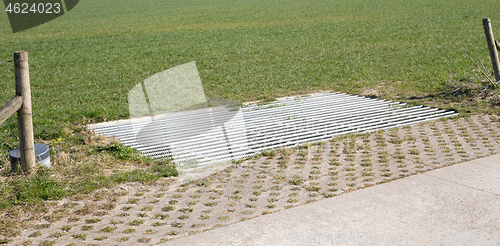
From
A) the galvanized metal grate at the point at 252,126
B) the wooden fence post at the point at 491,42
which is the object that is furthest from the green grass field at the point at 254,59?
the wooden fence post at the point at 491,42

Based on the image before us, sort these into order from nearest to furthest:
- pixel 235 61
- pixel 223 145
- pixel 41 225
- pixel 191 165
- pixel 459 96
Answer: pixel 41 225 → pixel 191 165 → pixel 223 145 → pixel 459 96 → pixel 235 61

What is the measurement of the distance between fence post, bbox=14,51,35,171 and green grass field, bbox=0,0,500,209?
0.97m

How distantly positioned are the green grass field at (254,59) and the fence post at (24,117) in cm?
97

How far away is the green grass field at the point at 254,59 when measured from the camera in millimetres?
9328

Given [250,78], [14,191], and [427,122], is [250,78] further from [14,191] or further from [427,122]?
[14,191]

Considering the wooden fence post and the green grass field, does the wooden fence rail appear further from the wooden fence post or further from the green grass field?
the wooden fence post

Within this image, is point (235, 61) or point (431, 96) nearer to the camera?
point (431, 96)

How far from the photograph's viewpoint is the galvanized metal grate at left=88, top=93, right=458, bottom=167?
20.5 ft

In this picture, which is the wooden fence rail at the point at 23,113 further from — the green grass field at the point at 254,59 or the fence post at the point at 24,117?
the green grass field at the point at 254,59

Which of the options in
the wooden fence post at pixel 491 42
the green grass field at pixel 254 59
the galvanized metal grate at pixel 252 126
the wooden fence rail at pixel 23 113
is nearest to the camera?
the wooden fence rail at pixel 23 113

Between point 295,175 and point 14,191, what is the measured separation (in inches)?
117

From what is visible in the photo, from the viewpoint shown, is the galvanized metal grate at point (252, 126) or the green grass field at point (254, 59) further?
the green grass field at point (254, 59)

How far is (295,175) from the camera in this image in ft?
17.0

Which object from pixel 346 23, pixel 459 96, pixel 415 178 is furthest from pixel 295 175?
pixel 346 23
